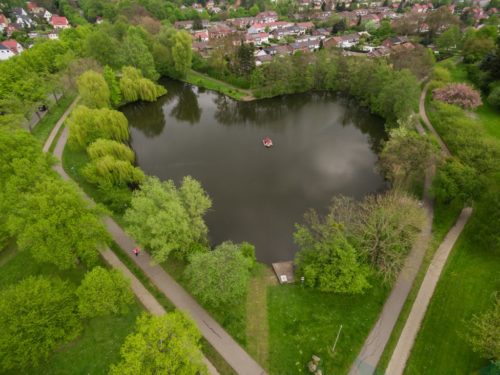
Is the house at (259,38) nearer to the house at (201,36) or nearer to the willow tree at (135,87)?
the house at (201,36)

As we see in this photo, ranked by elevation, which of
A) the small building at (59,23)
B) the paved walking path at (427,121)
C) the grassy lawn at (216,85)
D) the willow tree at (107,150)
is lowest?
the paved walking path at (427,121)

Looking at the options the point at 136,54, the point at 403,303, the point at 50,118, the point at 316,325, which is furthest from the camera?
the point at 136,54

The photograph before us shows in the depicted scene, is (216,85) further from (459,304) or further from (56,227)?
(459,304)

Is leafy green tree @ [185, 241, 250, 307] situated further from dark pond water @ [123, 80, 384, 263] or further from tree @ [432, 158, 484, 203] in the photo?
tree @ [432, 158, 484, 203]

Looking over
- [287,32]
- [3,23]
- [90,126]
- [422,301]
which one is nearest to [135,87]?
[90,126]

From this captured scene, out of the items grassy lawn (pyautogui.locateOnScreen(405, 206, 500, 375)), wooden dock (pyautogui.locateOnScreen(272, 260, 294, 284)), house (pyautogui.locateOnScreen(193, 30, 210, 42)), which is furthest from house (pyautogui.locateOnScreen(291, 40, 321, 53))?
wooden dock (pyautogui.locateOnScreen(272, 260, 294, 284))

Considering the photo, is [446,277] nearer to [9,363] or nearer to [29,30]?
[9,363]

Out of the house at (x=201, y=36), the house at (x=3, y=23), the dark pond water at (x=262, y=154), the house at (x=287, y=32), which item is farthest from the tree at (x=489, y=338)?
the house at (x=3, y=23)
